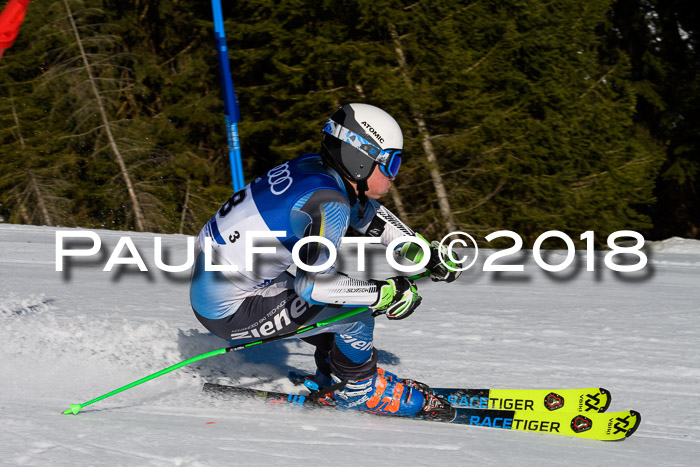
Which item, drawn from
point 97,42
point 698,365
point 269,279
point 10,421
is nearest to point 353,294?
point 269,279

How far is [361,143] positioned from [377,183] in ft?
0.72

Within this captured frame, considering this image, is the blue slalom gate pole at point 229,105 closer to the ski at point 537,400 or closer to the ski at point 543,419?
the ski at point 543,419

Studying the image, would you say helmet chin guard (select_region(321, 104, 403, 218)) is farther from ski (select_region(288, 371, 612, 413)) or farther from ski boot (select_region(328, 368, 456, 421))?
ski (select_region(288, 371, 612, 413))

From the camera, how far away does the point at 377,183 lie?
3.35m

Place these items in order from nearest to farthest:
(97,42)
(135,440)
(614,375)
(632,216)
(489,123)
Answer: (135,440) < (614,375) < (489,123) < (632,216) < (97,42)

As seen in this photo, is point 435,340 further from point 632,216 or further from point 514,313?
point 632,216

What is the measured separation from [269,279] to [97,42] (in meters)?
13.9

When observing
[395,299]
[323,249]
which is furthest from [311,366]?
[323,249]

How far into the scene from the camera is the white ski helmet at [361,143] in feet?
10.6

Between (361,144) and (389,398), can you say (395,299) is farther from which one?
(361,144)

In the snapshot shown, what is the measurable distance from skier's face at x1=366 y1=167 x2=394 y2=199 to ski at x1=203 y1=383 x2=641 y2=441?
1.12 meters

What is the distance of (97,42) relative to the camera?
51.1 ft

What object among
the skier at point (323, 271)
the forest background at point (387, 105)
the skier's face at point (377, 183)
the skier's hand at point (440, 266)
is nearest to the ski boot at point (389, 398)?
the skier at point (323, 271)

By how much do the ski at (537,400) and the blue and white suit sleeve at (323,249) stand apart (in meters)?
0.93
